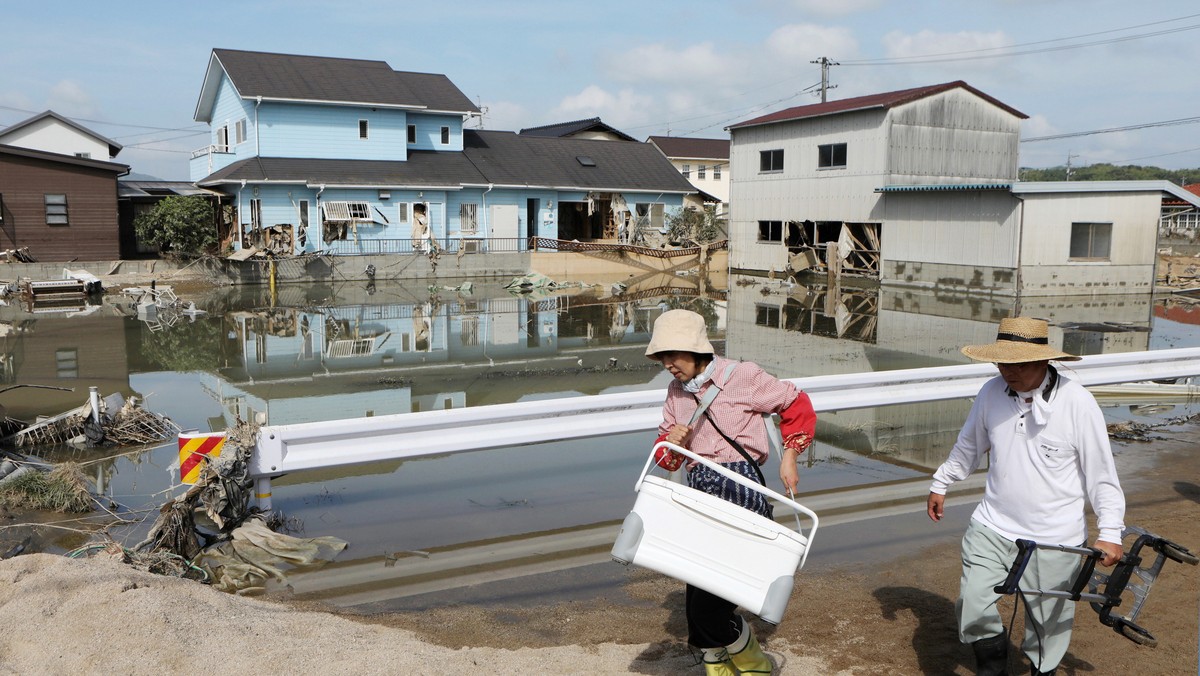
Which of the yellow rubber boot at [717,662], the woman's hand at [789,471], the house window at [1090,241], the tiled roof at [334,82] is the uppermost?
the tiled roof at [334,82]

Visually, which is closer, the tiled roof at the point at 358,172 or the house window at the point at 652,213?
the tiled roof at the point at 358,172

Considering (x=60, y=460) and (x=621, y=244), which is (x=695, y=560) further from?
(x=621, y=244)

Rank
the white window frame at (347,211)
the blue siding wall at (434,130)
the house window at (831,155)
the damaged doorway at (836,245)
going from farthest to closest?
the blue siding wall at (434,130) < the house window at (831,155) < the white window frame at (347,211) < the damaged doorway at (836,245)

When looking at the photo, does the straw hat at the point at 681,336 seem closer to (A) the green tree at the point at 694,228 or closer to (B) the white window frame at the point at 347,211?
(B) the white window frame at the point at 347,211

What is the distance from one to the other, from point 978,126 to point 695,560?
114ft

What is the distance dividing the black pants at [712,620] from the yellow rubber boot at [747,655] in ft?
0.09

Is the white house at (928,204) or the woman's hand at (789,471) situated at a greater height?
the white house at (928,204)

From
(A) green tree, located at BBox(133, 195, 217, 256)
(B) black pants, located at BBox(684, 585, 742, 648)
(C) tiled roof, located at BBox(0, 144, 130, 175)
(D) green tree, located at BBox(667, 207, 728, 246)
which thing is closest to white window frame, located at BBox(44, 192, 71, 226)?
(C) tiled roof, located at BBox(0, 144, 130, 175)

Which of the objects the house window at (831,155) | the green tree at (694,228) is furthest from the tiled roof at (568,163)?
the house window at (831,155)

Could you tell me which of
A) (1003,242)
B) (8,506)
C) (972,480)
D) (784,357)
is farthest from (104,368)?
(1003,242)

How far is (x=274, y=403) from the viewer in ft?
35.9

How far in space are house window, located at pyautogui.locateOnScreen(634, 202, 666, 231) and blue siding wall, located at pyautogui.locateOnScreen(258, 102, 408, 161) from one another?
438 inches

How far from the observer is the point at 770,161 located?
1469 inches

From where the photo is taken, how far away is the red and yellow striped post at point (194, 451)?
560 centimetres
